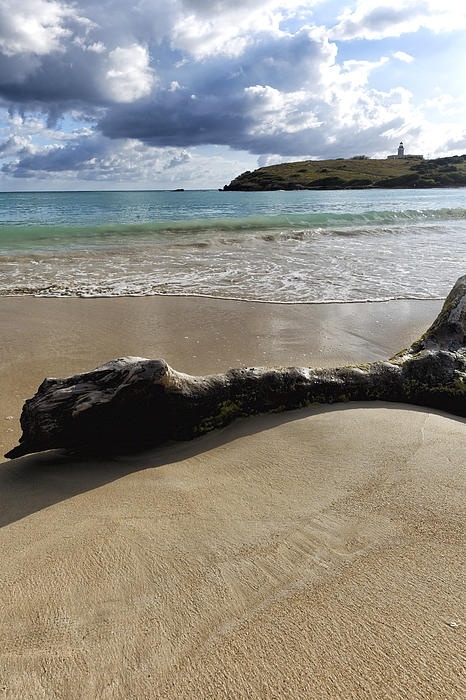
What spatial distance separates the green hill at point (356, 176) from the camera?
4363 inches

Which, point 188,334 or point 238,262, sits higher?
point 238,262

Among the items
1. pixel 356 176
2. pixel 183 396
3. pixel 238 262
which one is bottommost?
pixel 183 396

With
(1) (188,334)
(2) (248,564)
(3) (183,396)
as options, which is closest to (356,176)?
(1) (188,334)

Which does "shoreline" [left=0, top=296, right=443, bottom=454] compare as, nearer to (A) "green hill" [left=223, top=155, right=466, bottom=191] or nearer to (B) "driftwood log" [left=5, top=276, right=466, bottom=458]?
(B) "driftwood log" [left=5, top=276, right=466, bottom=458]

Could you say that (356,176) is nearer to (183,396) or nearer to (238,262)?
(238,262)

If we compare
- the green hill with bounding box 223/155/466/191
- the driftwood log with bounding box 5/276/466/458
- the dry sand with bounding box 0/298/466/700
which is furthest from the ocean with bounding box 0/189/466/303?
the green hill with bounding box 223/155/466/191

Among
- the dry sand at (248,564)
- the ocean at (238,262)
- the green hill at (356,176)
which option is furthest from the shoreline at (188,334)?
the green hill at (356,176)

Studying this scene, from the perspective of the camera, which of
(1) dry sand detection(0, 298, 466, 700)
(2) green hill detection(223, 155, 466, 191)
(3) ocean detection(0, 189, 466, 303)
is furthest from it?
(2) green hill detection(223, 155, 466, 191)

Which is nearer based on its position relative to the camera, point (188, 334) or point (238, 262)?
point (188, 334)

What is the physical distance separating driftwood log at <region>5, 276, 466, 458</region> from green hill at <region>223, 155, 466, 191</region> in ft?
390

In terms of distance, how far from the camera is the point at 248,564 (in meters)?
1.98

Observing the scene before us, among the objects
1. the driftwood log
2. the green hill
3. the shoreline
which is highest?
the green hill

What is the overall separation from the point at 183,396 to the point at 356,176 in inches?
5346

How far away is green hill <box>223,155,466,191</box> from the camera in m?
111
